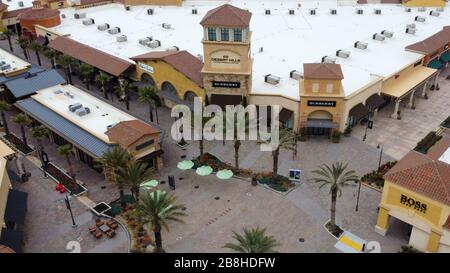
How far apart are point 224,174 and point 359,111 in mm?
25355

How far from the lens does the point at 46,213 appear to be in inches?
2083

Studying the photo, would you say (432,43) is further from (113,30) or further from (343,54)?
(113,30)

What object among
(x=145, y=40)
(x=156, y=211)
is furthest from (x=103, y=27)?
(x=156, y=211)

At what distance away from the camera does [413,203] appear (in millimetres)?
44500

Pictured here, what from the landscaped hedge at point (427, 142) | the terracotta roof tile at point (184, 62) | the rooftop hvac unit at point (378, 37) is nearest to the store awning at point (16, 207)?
the terracotta roof tile at point (184, 62)

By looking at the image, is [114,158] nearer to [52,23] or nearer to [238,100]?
[238,100]

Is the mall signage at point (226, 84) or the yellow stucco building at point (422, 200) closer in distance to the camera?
the yellow stucco building at point (422, 200)

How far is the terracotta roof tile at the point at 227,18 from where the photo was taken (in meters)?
61.8

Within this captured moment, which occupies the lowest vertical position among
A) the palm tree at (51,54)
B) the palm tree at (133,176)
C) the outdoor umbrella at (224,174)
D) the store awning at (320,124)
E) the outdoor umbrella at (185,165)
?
the outdoor umbrella at (224,174)

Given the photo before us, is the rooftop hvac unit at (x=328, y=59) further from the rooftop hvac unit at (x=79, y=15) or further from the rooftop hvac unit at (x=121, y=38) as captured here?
the rooftop hvac unit at (x=79, y=15)

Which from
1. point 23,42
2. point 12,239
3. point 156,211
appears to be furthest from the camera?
point 23,42

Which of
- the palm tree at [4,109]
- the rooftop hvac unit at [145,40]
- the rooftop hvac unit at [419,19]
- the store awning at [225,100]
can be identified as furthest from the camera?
the rooftop hvac unit at [419,19]

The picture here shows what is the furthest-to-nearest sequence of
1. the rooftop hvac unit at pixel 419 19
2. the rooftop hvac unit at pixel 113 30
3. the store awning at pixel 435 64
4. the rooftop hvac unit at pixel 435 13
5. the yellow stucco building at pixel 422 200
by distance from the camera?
1. the rooftop hvac unit at pixel 435 13
2. the rooftop hvac unit at pixel 419 19
3. the rooftop hvac unit at pixel 113 30
4. the store awning at pixel 435 64
5. the yellow stucco building at pixel 422 200

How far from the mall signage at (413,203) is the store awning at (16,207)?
41.2 m
